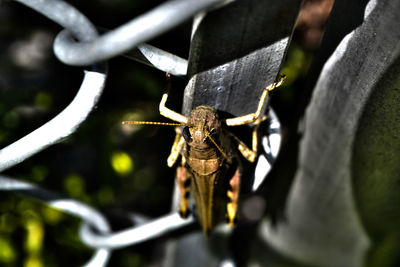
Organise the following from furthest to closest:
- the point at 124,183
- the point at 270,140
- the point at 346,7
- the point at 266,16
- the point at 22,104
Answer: the point at 124,183 → the point at 22,104 → the point at 270,140 → the point at 346,7 → the point at 266,16

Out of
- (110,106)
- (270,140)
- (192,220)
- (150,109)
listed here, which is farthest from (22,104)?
(270,140)

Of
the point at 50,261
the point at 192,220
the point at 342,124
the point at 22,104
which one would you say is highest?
the point at 22,104

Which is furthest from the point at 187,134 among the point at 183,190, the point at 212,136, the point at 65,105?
the point at 65,105

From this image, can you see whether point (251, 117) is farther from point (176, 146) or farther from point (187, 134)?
point (176, 146)

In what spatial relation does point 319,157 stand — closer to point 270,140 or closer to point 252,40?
point 270,140

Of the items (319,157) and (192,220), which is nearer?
(319,157)

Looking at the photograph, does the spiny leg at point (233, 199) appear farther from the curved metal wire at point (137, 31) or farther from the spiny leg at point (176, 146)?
the curved metal wire at point (137, 31)

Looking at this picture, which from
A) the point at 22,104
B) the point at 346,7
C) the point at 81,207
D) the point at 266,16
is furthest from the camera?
the point at 22,104
